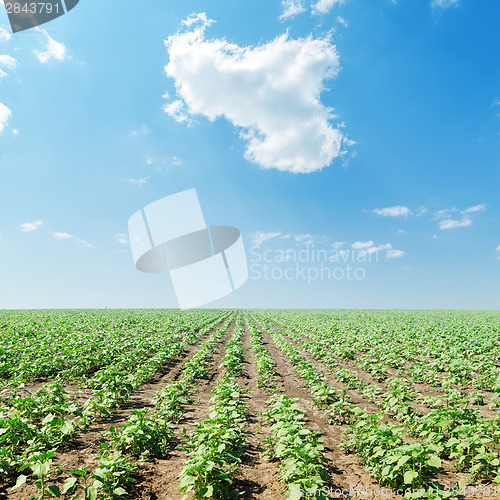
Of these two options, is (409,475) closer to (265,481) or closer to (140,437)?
(265,481)

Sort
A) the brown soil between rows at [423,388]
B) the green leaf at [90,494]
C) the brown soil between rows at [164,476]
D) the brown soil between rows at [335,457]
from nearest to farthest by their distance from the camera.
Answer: the green leaf at [90,494]
the brown soil between rows at [164,476]
the brown soil between rows at [335,457]
the brown soil between rows at [423,388]

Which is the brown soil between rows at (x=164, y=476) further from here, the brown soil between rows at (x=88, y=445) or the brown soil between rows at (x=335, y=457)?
the brown soil between rows at (x=335, y=457)

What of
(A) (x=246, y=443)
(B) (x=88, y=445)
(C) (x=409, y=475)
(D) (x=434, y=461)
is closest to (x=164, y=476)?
(A) (x=246, y=443)

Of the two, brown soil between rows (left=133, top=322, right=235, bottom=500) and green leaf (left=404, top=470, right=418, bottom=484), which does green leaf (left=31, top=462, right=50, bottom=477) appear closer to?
brown soil between rows (left=133, top=322, right=235, bottom=500)

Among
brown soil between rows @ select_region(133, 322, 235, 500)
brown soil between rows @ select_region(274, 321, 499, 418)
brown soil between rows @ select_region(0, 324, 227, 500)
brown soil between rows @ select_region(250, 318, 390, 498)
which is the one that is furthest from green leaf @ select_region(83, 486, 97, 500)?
brown soil between rows @ select_region(274, 321, 499, 418)

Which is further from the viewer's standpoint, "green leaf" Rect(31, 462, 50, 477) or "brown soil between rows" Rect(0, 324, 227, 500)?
"brown soil between rows" Rect(0, 324, 227, 500)

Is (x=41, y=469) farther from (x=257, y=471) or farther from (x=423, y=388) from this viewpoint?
(x=423, y=388)

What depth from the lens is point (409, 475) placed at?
393cm

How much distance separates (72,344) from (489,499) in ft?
51.5

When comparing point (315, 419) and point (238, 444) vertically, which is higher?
point (238, 444)

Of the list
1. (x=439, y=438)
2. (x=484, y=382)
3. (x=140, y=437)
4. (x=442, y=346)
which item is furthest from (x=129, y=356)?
(x=442, y=346)

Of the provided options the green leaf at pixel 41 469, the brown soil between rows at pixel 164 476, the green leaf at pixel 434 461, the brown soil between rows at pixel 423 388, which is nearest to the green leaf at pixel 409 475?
the green leaf at pixel 434 461

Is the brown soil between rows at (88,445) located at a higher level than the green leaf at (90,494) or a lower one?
lower

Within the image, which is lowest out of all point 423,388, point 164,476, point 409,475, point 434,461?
point 423,388
